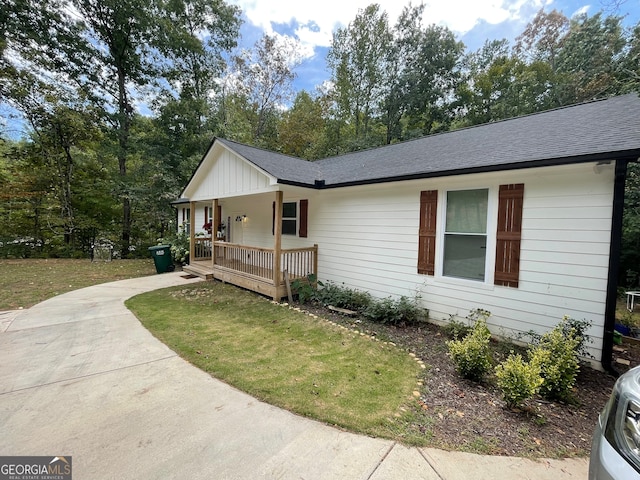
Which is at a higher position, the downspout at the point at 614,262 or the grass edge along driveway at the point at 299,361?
the downspout at the point at 614,262

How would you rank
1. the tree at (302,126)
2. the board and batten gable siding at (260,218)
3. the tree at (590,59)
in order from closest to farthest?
1. the board and batten gable siding at (260,218)
2. the tree at (590,59)
3. the tree at (302,126)

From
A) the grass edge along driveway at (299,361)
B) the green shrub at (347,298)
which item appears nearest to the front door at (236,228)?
the grass edge along driveway at (299,361)

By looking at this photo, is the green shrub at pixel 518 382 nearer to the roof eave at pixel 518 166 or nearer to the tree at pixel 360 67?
the roof eave at pixel 518 166

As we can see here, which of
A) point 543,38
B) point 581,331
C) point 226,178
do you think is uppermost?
point 543,38

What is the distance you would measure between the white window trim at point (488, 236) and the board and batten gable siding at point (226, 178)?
356 centimetres

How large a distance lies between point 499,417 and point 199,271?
917cm

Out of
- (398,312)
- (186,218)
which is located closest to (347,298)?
(398,312)

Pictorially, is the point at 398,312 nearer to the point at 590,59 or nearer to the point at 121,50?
the point at 590,59

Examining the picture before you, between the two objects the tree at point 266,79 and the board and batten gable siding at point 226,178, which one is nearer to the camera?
the board and batten gable siding at point 226,178

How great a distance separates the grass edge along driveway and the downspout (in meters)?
2.48

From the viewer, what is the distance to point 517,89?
1525 centimetres

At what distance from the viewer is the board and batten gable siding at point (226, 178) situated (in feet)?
22.5

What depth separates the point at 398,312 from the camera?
5273mm

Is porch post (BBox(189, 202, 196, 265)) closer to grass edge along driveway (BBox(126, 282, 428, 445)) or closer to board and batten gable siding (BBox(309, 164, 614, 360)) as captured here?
grass edge along driveway (BBox(126, 282, 428, 445))
